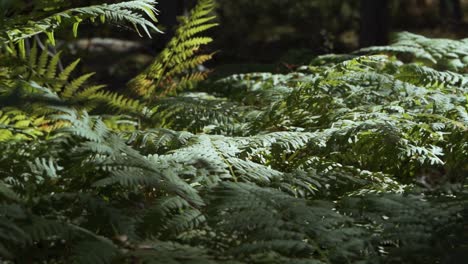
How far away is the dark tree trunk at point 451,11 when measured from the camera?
13034 mm

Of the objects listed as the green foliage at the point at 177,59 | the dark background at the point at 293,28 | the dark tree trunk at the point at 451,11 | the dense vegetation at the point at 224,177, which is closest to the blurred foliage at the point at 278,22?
the dark background at the point at 293,28

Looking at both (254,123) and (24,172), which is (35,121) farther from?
(254,123)

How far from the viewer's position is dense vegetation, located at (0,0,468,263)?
4.45ft

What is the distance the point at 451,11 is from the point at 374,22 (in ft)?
17.8

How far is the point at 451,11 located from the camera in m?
13.6

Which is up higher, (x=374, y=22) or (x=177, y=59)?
(x=177, y=59)

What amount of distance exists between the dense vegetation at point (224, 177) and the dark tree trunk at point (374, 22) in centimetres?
629

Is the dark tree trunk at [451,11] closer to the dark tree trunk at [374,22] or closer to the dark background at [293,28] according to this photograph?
the dark background at [293,28]

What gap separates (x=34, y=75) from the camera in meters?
2.51

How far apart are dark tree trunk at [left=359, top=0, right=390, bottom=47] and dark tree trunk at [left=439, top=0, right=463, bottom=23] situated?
14.1ft

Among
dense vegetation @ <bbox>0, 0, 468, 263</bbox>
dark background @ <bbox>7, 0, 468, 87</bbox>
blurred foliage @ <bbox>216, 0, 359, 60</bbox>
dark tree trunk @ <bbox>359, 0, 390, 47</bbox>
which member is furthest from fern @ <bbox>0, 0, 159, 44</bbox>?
blurred foliage @ <bbox>216, 0, 359, 60</bbox>

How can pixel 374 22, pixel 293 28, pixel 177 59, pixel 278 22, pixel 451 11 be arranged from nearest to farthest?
pixel 177 59
pixel 374 22
pixel 293 28
pixel 451 11
pixel 278 22

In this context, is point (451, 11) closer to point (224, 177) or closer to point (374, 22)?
point (374, 22)

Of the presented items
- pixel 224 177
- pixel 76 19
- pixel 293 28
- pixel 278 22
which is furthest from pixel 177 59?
pixel 278 22
